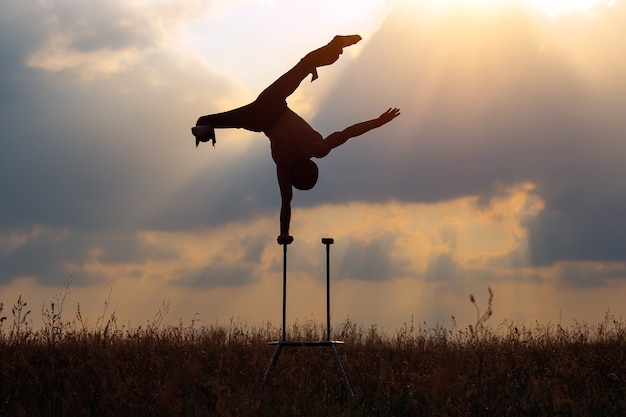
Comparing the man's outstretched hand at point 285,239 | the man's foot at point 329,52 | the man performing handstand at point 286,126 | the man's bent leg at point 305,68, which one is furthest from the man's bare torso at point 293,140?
the man's outstretched hand at point 285,239

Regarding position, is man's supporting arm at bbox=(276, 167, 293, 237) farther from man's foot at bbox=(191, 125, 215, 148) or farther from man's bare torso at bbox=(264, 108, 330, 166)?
man's foot at bbox=(191, 125, 215, 148)

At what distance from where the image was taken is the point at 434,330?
12.3m

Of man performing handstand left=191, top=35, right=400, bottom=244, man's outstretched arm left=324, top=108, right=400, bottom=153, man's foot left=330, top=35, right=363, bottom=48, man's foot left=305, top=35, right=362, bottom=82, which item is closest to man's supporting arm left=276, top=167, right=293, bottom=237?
man performing handstand left=191, top=35, right=400, bottom=244

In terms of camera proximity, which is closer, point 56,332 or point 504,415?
point 504,415

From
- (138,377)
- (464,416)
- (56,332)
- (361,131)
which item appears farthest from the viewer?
(56,332)

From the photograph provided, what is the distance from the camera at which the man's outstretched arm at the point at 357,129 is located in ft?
25.2

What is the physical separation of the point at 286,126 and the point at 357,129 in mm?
850

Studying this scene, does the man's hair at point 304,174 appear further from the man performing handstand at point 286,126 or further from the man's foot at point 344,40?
the man's foot at point 344,40

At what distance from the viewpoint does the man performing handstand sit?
8055 mm

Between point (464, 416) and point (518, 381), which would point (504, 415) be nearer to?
point (464, 416)

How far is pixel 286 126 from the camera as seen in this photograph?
8117mm

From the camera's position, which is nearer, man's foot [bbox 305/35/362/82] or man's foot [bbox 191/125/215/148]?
man's foot [bbox 305/35/362/82]

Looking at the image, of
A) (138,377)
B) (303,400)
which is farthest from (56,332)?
(303,400)

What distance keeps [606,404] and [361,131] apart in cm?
373
